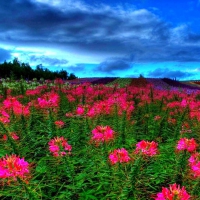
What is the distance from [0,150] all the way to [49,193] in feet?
3.88

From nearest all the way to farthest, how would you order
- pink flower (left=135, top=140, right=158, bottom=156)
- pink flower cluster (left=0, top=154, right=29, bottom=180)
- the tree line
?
pink flower cluster (left=0, top=154, right=29, bottom=180)
pink flower (left=135, top=140, right=158, bottom=156)
the tree line

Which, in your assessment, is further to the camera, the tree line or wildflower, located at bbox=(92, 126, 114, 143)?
the tree line

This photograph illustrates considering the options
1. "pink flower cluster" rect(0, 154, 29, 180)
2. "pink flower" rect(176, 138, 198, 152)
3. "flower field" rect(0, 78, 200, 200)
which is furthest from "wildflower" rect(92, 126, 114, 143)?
"pink flower cluster" rect(0, 154, 29, 180)

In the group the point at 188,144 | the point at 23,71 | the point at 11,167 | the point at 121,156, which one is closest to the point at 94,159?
the point at 121,156

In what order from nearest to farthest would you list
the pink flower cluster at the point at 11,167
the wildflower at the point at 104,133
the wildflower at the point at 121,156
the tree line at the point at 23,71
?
the pink flower cluster at the point at 11,167, the wildflower at the point at 121,156, the wildflower at the point at 104,133, the tree line at the point at 23,71

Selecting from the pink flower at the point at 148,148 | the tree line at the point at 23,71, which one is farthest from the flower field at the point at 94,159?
the tree line at the point at 23,71

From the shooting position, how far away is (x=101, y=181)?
3.43 metres

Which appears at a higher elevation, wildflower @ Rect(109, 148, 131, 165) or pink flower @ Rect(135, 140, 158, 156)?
pink flower @ Rect(135, 140, 158, 156)

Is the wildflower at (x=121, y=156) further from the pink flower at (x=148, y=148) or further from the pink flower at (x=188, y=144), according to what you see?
the pink flower at (x=188, y=144)

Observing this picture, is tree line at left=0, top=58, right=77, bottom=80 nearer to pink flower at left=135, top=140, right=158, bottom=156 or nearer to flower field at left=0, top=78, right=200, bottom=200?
flower field at left=0, top=78, right=200, bottom=200

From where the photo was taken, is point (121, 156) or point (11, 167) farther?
point (121, 156)

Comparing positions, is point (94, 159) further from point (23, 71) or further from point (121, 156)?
point (23, 71)

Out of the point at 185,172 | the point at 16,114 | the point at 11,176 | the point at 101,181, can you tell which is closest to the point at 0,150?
the point at 16,114

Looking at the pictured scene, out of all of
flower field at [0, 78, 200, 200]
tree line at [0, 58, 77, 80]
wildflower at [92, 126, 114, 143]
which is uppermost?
tree line at [0, 58, 77, 80]
